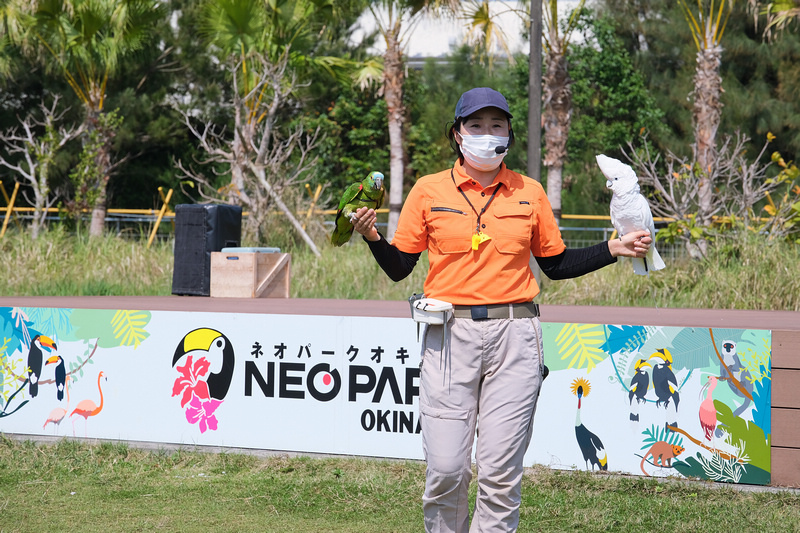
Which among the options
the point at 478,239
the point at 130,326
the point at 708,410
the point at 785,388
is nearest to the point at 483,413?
the point at 478,239

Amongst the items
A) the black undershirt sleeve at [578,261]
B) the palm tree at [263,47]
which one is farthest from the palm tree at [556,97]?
the black undershirt sleeve at [578,261]

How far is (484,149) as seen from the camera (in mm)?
3236

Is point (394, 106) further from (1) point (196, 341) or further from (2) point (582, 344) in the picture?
(2) point (582, 344)

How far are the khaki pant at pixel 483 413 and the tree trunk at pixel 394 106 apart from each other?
14.1m

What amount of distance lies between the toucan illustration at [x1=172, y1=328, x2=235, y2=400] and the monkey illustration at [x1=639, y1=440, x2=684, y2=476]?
2571 millimetres

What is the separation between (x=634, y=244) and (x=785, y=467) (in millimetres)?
2253

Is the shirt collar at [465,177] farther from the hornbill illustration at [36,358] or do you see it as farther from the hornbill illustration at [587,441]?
the hornbill illustration at [36,358]

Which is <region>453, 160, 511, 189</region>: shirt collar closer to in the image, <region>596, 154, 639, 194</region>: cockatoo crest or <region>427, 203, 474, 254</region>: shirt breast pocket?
<region>427, 203, 474, 254</region>: shirt breast pocket

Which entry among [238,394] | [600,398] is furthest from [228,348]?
[600,398]

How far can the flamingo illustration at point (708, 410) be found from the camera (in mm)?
4926

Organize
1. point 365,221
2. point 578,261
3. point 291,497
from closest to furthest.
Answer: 1. point 365,221
2. point 578,261
3. point 291,497

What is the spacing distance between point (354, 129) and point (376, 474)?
20.0m

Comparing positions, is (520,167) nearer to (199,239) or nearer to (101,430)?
(199,239)

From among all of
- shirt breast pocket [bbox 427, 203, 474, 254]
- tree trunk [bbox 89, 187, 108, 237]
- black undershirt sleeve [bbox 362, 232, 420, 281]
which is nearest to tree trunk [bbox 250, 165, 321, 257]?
tree trunk [bbox 89, 187, 108, 237]
